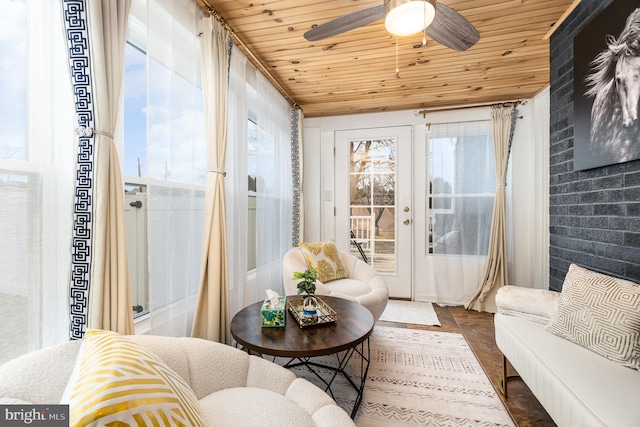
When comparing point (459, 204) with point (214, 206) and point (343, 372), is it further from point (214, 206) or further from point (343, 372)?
point (214, 206)

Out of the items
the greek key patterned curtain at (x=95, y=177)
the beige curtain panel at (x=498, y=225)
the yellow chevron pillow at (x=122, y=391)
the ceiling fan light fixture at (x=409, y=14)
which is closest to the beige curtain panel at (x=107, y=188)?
the greek key patterned curtain at (x=95, y=177)

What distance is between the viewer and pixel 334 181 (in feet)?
13.1

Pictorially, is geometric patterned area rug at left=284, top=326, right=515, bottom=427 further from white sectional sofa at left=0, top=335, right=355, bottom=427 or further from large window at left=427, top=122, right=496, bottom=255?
large window at left=427, top=122, right=496, bottom=255

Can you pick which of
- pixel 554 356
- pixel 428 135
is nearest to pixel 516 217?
pixel 428 135

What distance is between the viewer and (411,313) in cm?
321

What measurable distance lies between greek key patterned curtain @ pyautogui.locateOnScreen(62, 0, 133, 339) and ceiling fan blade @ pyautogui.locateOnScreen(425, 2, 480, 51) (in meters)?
1.48

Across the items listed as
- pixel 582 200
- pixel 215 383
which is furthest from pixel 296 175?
pixel 215 383

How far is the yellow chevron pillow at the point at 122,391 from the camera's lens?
1.67ft

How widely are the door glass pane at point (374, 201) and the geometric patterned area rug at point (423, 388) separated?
1.48m

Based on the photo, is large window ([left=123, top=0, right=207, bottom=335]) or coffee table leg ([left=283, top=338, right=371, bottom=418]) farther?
coffee table leg ([left=283, top=338, right=371, bottom=418])

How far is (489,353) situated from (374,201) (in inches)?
82.9

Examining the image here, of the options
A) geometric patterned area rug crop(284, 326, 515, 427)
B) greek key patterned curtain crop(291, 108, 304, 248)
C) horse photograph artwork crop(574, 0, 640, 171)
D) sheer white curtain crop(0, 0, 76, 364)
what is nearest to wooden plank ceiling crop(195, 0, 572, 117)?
greek key patterned curtain crop(291, 108, 304, 248)

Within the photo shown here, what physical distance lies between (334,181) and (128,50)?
9.19 feet

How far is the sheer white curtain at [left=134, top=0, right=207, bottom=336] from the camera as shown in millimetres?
1536
